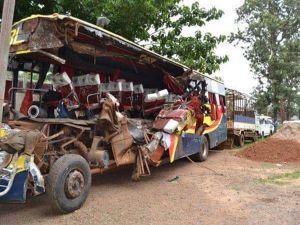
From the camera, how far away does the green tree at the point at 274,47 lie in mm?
35500

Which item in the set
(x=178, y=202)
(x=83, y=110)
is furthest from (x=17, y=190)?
(x=178, y=202)

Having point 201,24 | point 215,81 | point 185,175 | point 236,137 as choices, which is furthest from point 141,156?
point 236,137

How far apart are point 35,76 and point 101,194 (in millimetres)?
2520

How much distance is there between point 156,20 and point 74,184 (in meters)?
8.56

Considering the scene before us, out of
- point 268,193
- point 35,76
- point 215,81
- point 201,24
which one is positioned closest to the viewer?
point 35,76

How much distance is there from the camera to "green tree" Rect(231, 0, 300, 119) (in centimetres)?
3550

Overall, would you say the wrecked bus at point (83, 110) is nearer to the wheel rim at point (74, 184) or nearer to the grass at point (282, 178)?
the wheel rim at point (74, 184)

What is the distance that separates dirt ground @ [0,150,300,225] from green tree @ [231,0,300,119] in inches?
1096

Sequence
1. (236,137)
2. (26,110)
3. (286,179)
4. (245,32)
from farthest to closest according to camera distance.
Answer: (245,32)
(236,137)
(286,179)
(26,110)

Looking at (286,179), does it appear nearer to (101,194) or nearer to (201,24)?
(101,194)

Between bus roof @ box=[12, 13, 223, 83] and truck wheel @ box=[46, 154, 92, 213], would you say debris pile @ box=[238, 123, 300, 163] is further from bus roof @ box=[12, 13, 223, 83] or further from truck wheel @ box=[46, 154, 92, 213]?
truck wheel @ box=[46, 154, 92, 213]

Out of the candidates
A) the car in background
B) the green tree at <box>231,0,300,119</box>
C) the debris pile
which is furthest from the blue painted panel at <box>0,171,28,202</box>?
the green tree at <box>231,0,300,119</box>

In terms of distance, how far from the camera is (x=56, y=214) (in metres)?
5.91

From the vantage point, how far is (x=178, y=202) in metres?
6.85
